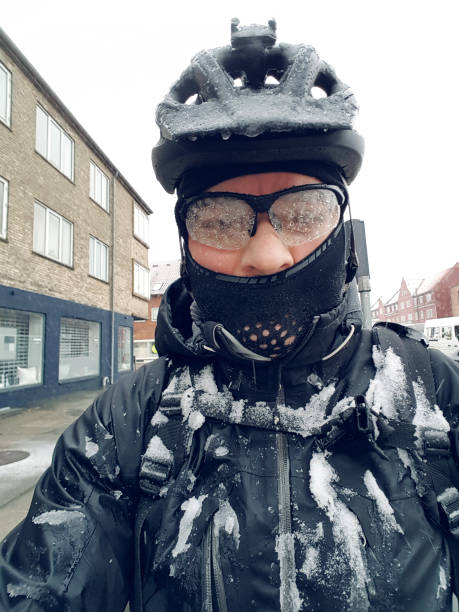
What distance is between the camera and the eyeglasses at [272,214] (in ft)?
4.92

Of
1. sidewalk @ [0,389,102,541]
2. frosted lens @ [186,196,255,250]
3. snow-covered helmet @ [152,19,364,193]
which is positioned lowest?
sidewalk @ [0,389,102,541]

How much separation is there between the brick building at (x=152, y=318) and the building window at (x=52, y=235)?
19707 mm

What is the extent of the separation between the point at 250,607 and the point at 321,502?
1.23ft

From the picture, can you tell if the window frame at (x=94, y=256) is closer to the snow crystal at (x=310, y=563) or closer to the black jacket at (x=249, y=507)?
the black jacket at (x=249, y=507)

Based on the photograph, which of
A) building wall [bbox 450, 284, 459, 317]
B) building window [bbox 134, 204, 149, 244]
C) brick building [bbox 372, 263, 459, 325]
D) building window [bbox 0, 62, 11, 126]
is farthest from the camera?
brick building [bbox 372, 263, 459, 325]

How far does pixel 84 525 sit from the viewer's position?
122 cm

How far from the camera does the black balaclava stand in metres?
1.46

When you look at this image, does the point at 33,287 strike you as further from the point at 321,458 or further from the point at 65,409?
the point at 321,458

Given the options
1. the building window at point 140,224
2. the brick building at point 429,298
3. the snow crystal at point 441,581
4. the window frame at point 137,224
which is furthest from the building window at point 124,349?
→ the brick building at point 429,298

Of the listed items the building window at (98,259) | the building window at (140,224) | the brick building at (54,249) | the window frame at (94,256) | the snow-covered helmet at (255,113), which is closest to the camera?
the snow-covered helmet at (255,113)

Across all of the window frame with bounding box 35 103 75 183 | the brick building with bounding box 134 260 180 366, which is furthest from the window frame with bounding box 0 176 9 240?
the brick building with bounding box 134 260 180 366

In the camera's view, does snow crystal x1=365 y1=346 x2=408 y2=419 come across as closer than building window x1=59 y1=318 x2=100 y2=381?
Yes

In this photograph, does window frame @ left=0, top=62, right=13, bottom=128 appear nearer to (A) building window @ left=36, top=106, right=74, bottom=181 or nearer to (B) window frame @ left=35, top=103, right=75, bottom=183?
(B) window frame @ left=35, top=103, right=75, bottom=183

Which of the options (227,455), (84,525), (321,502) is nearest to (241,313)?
(227,455)
